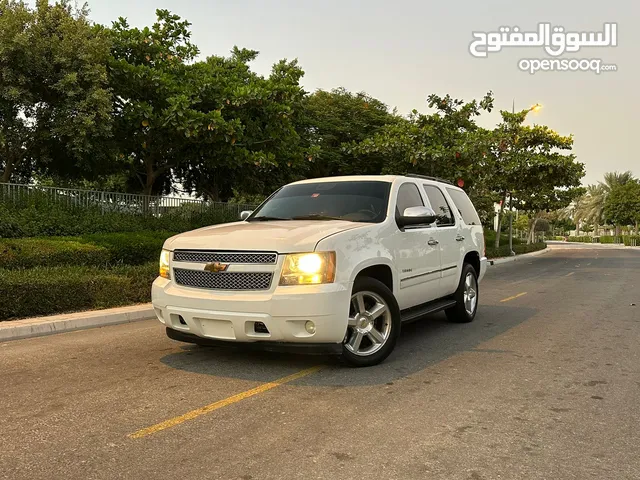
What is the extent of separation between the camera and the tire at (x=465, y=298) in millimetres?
7988

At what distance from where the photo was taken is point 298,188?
23.7 feet

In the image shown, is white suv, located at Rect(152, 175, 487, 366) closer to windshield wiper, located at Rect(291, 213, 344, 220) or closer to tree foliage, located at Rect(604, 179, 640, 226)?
windshield wiper, located at Rect(291, 213, 344, 220)

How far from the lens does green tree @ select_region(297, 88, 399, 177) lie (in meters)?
24.3

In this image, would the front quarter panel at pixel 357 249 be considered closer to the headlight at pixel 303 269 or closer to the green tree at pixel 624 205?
the headlight at pixel 303 269

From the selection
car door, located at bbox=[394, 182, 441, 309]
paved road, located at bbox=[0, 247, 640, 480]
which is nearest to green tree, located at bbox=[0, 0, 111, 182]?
paved road, located at bbox=[0, 247, 640, 480]

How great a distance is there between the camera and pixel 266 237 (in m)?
5.12

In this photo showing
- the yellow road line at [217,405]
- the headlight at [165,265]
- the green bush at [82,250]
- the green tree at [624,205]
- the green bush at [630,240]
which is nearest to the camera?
the yellow road line at [217,405]

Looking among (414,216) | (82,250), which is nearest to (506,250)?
(82,250)

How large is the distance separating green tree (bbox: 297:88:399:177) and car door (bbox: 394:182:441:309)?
16785 mm

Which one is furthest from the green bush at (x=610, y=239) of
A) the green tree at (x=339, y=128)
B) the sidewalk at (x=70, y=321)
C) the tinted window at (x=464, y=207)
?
the sidewalk at (x=70, y=321)

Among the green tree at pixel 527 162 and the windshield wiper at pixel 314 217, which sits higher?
the green tree at pixel 527 162

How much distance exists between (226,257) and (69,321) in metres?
3.92

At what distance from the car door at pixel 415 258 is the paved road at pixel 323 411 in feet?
2.13

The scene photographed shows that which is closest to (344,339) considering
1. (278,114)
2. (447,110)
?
(278,114)
